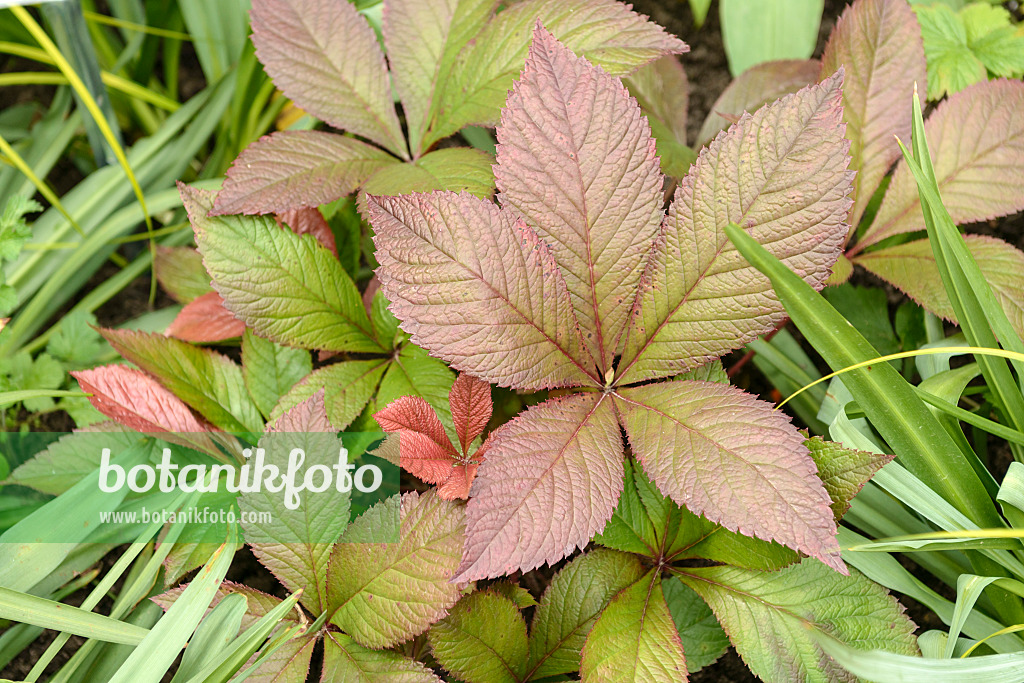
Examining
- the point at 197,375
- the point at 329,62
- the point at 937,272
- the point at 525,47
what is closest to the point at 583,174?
the point at 525,47

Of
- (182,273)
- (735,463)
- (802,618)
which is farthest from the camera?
(182,273)

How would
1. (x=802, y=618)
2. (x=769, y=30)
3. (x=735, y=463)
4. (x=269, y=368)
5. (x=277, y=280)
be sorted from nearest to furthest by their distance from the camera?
(x=735, y=463), (x=802, y=618), (x=277, y=280), (x=269, y=368), (x=769, y=30)

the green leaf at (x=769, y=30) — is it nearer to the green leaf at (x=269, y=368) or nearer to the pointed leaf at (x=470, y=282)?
the pointed leaf at (x=470, y=282)

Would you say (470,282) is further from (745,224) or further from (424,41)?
(424,41)

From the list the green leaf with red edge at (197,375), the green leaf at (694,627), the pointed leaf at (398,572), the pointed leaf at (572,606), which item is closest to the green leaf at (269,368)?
the green leaf with red edge at (197,375)

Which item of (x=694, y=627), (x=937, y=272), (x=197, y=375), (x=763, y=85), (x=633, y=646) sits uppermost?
(x=763, y=85)

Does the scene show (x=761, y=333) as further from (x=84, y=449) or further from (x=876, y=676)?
(x=84, y=449)
